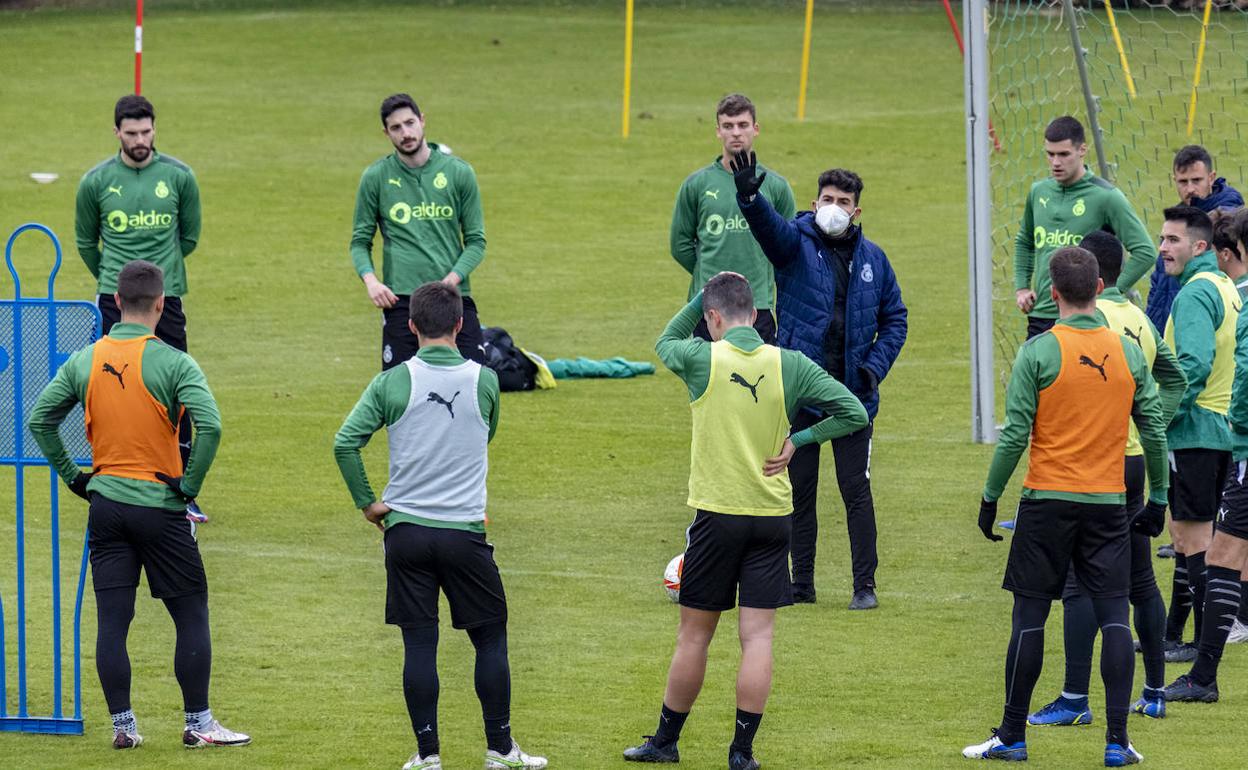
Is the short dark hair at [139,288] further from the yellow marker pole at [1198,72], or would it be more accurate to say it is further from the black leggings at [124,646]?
the yellow marker pole at [1198,72]

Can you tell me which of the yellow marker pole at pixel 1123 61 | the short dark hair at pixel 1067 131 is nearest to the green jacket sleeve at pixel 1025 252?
the short dark hair at pixel 1067 131

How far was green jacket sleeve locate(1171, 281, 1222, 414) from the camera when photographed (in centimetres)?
861

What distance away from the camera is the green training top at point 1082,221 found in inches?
431

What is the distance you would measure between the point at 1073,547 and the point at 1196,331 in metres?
1.73

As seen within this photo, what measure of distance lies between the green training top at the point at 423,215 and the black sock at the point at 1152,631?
4.72 m

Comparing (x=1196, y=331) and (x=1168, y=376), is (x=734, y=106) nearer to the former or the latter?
(x=1196, y=331)

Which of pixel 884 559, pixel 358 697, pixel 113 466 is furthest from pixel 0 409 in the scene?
pixel 884 559

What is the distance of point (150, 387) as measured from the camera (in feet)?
24.5

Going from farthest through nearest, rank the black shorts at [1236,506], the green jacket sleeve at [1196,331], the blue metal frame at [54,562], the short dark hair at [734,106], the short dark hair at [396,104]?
the short dark hair at [396,104], the short dark hair at [734,106], the green jacket sleeve at [1196,331], the black shorts at [1236,506], the blue metal frame at [54,562]

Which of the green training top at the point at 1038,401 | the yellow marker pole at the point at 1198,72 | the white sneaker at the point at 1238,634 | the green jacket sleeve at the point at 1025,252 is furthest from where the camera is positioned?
the yellow marker pole at the point at 1198,72

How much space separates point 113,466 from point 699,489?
2.30m

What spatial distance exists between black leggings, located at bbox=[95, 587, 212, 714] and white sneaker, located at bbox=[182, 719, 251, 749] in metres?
0.09

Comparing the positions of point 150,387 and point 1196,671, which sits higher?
point 150,387

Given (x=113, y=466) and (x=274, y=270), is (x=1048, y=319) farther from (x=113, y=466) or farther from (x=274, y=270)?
(x=274, y=270)
